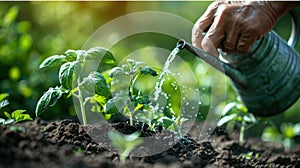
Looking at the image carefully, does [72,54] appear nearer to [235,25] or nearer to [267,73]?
[235,25]

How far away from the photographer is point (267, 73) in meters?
2.17

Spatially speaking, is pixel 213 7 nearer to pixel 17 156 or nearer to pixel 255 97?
pixel 255 97

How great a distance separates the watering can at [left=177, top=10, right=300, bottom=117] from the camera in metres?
2.10

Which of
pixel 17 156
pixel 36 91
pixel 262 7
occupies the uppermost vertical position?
pixel 262 7

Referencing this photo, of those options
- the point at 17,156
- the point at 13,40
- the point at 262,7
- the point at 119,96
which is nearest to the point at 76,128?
the point at 119,96

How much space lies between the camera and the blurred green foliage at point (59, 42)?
2727mm

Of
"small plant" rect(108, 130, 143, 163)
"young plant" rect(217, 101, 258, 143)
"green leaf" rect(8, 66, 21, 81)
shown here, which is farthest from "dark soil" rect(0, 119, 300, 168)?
"green leaf" rect(8, 66, 21, 81)

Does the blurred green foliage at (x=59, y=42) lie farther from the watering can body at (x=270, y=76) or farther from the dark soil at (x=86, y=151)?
the dark soil at (x=86, y=151)

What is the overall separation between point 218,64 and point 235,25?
0.60ft

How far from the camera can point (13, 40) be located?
10.1ft

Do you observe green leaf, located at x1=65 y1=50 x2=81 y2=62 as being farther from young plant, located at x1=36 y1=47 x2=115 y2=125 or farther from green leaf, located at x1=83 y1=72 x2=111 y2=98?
green leaf, located at x1=83 y1=72 x2=111 y2=98

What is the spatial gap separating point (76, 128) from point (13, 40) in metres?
1.63

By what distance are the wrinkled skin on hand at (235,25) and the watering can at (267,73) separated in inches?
4.9

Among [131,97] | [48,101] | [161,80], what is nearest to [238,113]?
[161,80]
